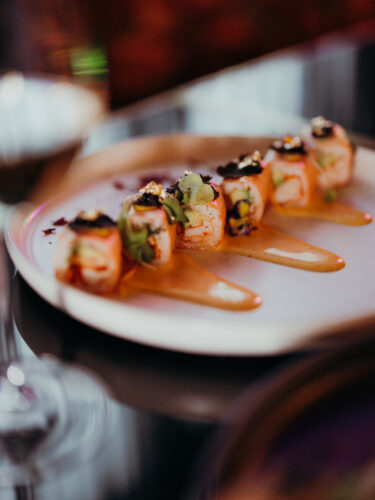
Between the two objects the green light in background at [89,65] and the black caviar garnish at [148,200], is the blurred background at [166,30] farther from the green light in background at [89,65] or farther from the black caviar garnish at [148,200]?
the black caviar garnish at [148,200]

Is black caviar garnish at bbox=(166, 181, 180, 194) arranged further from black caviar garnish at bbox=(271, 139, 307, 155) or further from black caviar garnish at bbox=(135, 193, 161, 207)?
black caviar garnish at bbox=(271, 139, 307, 155)

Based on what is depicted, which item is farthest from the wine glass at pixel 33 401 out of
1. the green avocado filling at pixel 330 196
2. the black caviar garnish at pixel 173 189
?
the green avocado filling at pixel 330 196

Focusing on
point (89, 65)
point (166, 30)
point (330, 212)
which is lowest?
point (330, 212)

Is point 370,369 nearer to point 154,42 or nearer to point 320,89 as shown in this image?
point 320,89

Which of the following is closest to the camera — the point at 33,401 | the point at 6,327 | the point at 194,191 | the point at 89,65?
the point at 33,401

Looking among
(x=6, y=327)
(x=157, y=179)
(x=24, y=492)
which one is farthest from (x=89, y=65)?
(x=24, y=492)

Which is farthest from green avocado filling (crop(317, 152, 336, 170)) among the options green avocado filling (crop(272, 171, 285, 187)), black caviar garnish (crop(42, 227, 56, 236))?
black caviar garnish (crop(42, 227, 56, 236))

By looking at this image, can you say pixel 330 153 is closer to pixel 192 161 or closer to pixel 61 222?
pixel 192 161

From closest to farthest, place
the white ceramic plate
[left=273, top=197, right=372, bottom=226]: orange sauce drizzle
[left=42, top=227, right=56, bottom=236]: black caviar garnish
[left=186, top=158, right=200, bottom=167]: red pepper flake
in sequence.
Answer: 1. the white ceramic plate
2. [left=42, top=227, right=56, bottom=236]: black caviar garnish
3. [left=273, top=197, right=372, bottom=226]: orange sauce drizzle
4. [left=186, top=158, right=200, bottom=167]: red pepper flake
